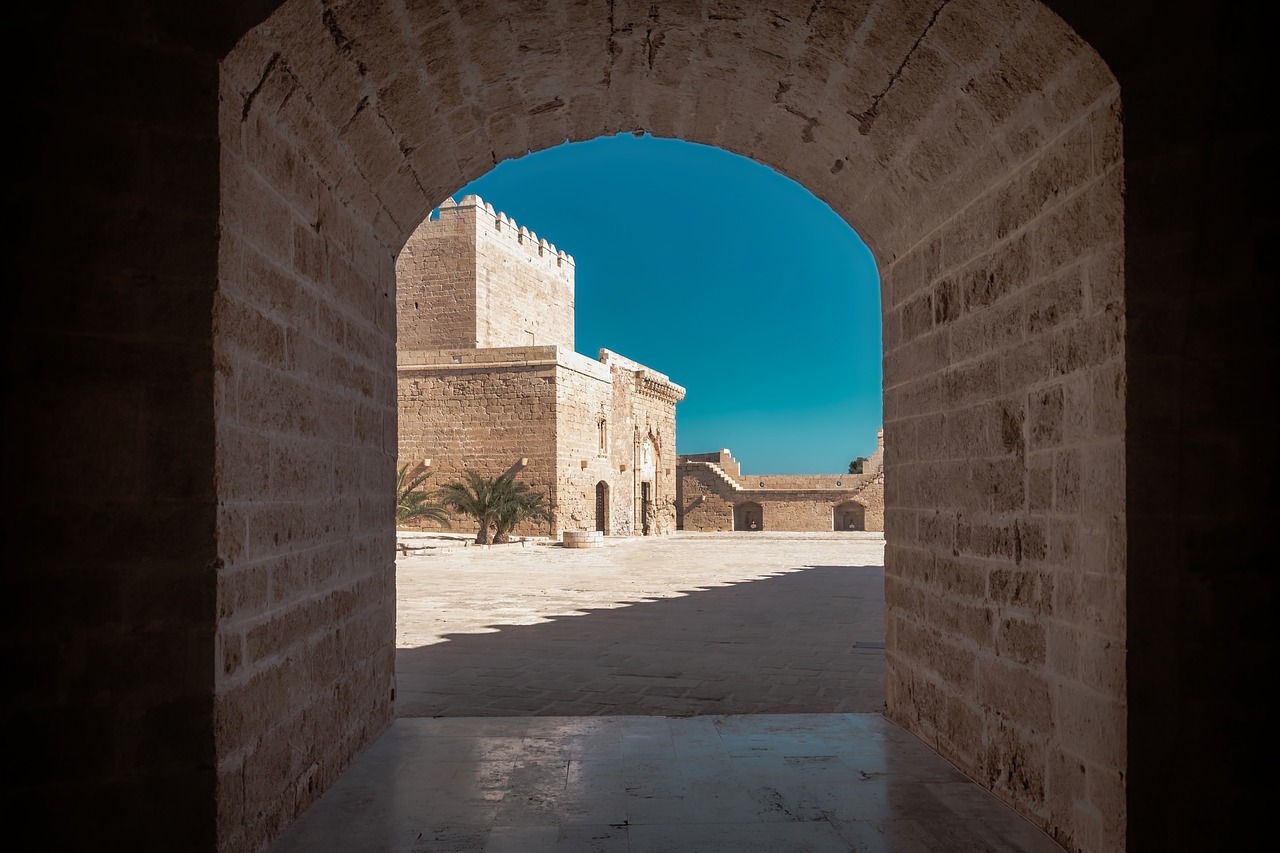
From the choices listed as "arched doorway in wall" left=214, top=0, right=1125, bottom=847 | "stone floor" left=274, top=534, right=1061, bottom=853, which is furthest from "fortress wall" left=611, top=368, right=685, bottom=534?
"arched doorway in wall" left=214, top=0, right=1125, bottom=847

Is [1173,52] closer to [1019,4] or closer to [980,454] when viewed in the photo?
[1019,4]

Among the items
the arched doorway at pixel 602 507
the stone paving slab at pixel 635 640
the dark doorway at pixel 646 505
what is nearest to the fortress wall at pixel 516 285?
the arched doorway at pixel 602 507

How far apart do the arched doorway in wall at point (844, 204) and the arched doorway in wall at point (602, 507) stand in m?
21.5

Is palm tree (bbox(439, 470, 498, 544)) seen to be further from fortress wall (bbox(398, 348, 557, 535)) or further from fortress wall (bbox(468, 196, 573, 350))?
fortress wall (bbox(468, 196, 573, 350))

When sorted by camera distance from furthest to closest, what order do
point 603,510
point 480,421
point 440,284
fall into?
point 440,284
point 603,510
point 480,421

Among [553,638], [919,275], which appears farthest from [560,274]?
[919,275]

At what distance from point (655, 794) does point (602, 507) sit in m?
22.8

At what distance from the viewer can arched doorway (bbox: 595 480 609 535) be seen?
84.8 feet

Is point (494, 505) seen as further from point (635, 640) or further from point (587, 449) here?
point (635, 640)

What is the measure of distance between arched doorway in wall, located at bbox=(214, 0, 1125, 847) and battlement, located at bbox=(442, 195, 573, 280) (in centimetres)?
2313

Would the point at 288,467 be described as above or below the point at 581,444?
below

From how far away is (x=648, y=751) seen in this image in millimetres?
3895

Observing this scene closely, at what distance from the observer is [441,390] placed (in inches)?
920

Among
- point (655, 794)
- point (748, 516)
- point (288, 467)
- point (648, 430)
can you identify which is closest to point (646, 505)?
point (648, 430)
